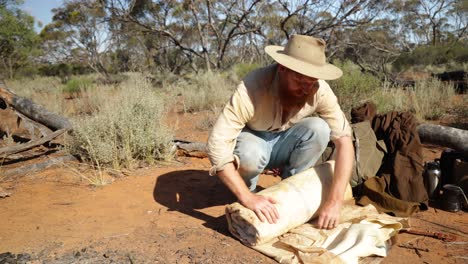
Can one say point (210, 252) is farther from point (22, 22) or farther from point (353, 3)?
point (22, 22)

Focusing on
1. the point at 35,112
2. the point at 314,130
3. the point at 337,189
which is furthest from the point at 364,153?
the point at 35,112

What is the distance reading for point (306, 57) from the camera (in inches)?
86.4

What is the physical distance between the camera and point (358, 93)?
598cm

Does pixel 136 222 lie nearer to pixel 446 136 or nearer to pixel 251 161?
pixel 251 161

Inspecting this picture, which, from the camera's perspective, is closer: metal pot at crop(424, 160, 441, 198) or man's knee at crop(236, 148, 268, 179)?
man's knee at crop(236, 148, 268, 179)

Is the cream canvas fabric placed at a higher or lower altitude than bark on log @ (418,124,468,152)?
lower

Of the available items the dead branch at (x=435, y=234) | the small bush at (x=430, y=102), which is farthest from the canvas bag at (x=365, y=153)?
the small bush at (x=430, y=102)

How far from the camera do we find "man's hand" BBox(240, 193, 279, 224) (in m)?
2.16

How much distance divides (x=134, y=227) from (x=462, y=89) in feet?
27.4

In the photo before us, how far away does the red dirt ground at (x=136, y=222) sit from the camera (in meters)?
2.17

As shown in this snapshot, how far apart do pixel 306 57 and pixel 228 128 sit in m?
0.63

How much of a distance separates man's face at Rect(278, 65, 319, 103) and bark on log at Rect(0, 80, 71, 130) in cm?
322

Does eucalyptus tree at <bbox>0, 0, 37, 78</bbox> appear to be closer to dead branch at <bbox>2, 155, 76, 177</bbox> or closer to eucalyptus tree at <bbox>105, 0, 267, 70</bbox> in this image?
eucalyptus tree at <bbox>105, 0, 267, 70</bbox>

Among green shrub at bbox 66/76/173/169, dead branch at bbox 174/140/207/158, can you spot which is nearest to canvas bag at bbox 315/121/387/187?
dead branch at bbox 174/140/207/158
